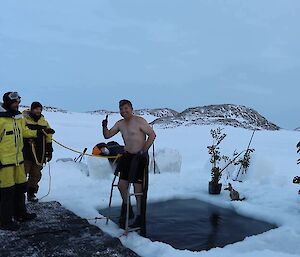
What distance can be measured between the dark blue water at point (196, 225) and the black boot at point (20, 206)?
4.49 feet

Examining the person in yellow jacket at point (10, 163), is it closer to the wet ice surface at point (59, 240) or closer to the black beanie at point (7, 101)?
the black beanie at point (7, 101)

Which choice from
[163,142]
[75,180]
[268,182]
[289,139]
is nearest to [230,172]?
[268,182]

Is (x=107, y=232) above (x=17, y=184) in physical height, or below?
below

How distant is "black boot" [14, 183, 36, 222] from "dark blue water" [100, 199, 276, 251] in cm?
137

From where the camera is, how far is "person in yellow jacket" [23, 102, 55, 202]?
6.64m

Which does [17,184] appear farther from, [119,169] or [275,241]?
[275,241]

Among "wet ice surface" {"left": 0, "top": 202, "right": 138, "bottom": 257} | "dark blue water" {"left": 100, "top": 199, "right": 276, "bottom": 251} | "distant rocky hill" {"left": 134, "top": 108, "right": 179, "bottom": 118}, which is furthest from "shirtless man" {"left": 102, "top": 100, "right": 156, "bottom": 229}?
"distant rocky hill" {"left": 134, "top": 108, "right": 179, "bottom": 118}

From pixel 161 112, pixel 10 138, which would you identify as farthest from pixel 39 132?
pixel 161 112

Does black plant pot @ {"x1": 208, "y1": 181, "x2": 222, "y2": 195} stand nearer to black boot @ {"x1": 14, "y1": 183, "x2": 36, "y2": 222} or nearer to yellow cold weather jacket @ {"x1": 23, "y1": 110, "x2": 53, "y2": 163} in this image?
yellow cold weather jacket @ {"x1": 23, "y1": 110, "x2": 53, "y2": 163}

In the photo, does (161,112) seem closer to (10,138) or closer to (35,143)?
(35,143)

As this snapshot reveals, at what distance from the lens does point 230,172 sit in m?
10.2

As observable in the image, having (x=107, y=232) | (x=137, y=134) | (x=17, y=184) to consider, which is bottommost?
(x=107, y=232)

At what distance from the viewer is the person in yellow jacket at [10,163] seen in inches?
209

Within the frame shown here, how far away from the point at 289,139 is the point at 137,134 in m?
16.6
